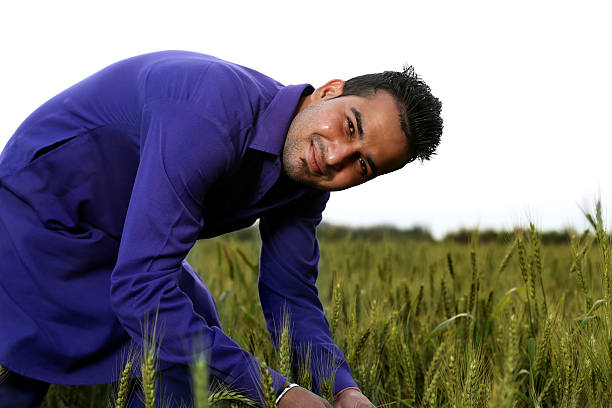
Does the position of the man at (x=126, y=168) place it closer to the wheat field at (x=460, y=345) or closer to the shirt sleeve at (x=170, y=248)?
the shirt sleeve at (x=170, y=248)

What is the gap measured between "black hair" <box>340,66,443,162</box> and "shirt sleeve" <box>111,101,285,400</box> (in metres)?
0.64

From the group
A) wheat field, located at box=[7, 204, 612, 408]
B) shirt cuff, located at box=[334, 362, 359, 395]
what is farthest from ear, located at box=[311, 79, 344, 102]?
shirt cuff, located at box=[334, 362, 359, 395]

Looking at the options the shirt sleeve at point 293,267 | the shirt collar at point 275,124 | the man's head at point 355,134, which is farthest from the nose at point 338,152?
the shirt sleeve at point 293,267

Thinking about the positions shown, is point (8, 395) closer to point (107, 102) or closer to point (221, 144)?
point (107, 102)

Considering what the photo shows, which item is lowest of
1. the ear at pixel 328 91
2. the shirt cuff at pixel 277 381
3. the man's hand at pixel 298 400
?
the man's hand at pixel 298 400

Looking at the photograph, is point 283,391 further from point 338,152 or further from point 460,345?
point 460,345

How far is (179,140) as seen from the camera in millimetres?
1543

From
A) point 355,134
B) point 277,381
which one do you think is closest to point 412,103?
point 355,134

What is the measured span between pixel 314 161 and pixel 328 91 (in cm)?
37

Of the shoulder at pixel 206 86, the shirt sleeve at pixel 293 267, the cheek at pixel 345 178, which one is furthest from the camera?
the shirt sleeve at pixel 293 267

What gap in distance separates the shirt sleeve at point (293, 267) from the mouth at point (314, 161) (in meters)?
0.44

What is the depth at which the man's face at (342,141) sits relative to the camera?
1.81m

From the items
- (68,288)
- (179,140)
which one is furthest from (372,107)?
(68,288)

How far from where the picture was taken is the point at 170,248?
154 cm
